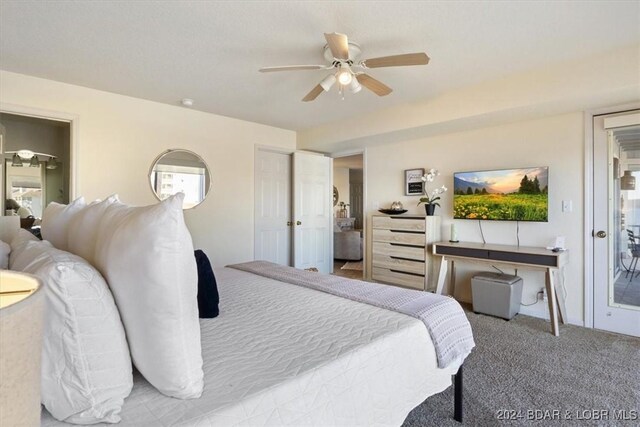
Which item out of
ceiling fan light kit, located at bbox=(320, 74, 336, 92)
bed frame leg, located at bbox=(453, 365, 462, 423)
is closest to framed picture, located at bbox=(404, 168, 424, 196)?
ceiling fan light kit, located at bbox=(320, 74, 336, 92)

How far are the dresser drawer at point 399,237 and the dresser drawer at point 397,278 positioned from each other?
15.8 inches

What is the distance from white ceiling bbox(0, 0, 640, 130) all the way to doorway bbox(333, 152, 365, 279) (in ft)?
8.52

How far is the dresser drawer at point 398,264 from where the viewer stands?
401 cm

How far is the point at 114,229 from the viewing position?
101 centimetres

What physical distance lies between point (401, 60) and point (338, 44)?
17.8 inches

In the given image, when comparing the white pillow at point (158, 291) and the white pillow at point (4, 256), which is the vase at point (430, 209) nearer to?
the white pillow at point (158, 291)

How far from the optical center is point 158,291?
88 cm

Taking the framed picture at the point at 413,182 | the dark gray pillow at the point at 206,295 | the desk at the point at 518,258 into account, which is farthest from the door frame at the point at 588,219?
the dark gray pillow at the point at 206,295

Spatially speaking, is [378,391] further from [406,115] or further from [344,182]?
[344,182]

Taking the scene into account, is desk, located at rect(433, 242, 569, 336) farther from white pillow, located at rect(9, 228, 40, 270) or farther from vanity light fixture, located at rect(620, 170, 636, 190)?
white pillow, located at rect(9, 228, 40, 270)

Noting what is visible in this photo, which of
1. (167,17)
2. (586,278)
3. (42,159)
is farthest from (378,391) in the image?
(42,159)

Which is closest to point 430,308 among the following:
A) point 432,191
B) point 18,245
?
point 18,245

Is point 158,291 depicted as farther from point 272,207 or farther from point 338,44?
point 272,207

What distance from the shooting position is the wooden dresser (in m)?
3.96
